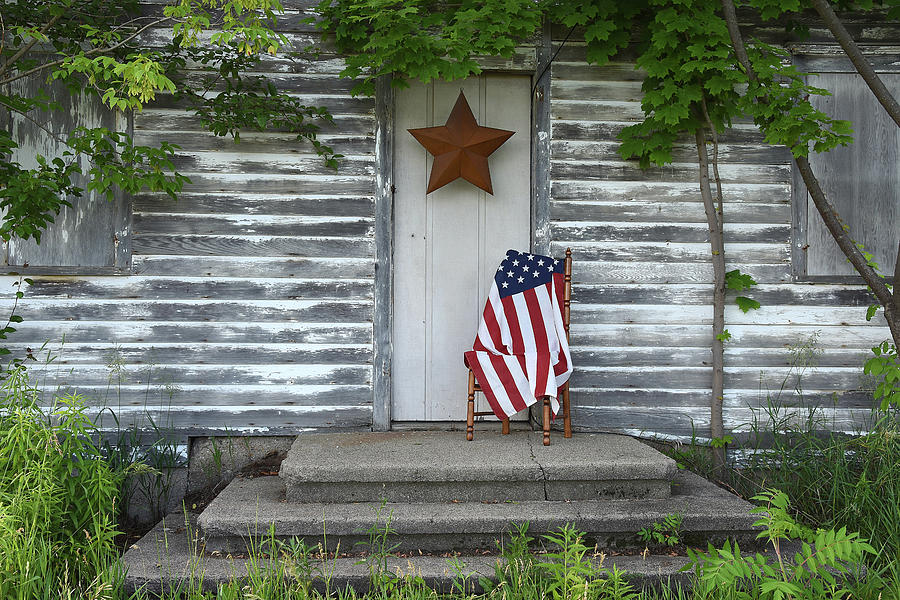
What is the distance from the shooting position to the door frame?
14.2ft

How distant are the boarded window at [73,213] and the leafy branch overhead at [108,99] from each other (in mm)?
17

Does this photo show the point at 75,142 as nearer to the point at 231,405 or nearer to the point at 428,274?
the point at 231,405

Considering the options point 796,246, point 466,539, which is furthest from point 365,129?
point 796,246

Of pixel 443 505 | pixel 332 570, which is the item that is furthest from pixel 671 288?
pixel 332 570

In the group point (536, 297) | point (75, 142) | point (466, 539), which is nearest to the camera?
point (466, 539)

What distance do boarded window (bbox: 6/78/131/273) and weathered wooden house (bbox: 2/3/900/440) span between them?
14 millimetres

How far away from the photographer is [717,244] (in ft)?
14.3

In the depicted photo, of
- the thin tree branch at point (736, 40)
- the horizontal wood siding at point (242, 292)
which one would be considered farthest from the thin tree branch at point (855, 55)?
the horizontal wood siding at point (242, 292)

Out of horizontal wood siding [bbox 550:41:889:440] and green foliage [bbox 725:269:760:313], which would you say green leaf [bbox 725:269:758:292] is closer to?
green foliage [bbox 725:269:760:313]

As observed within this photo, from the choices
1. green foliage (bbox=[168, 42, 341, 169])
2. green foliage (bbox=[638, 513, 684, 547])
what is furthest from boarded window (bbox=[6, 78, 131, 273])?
green foliage (bbox=[638, 513, 684, 547])

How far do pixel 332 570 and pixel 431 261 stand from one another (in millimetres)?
2252

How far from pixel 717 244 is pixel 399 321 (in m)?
2.06

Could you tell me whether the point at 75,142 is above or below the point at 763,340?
above

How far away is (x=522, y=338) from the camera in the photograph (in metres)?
4.05
